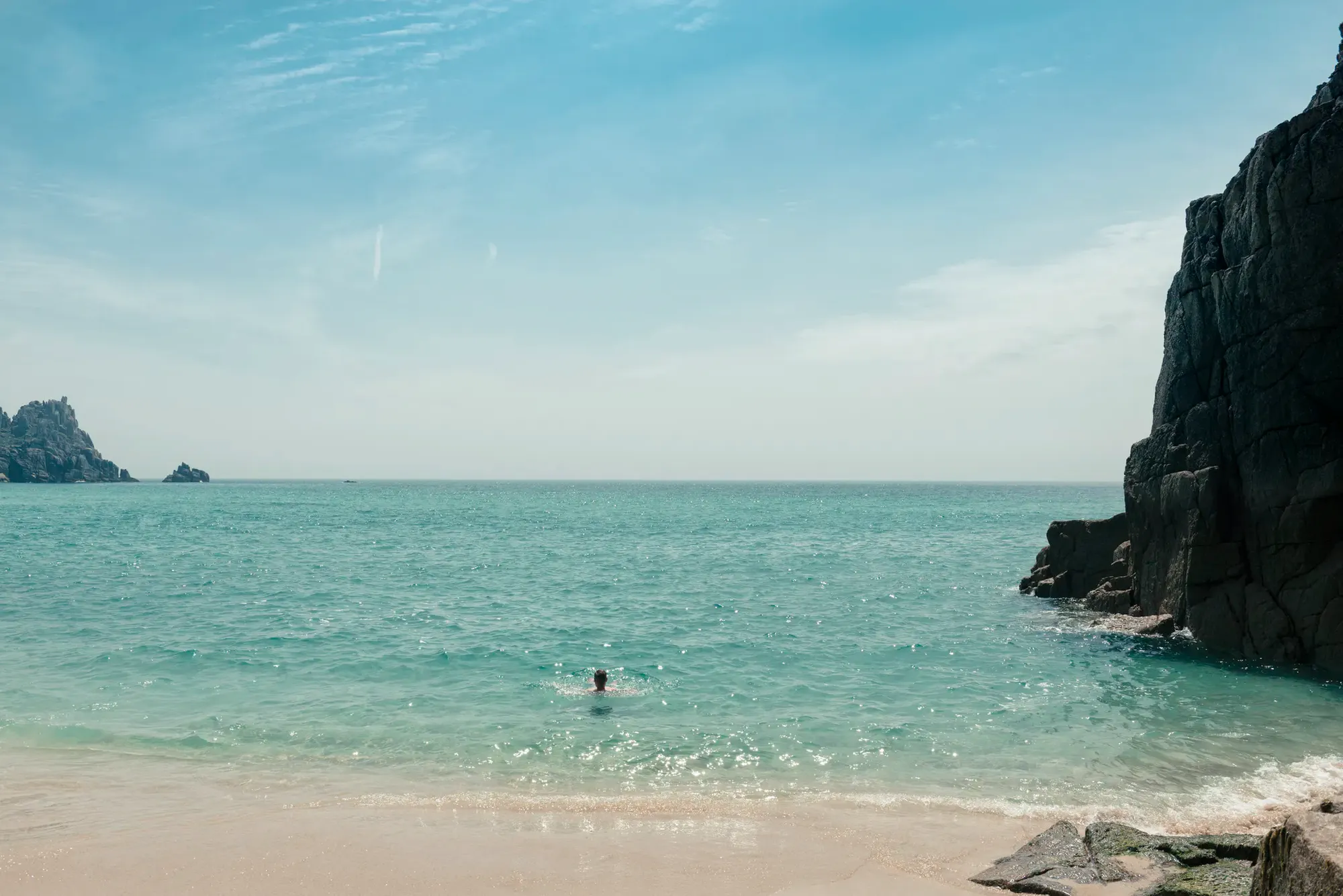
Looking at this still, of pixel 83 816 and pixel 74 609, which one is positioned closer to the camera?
pixel 83 816

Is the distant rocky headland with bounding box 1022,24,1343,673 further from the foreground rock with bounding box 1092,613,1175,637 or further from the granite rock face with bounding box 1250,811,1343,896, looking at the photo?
the granite rock face with bounding box 1250,811,1343,896

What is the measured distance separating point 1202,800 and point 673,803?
881 cm

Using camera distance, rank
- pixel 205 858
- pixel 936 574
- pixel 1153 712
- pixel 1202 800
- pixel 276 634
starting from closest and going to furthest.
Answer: pixel 205 858 → pixel 1202 800 → pixel 1153 712 → pixel 276 634 → pixel 936 574

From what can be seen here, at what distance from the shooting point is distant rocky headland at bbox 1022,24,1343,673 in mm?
22656

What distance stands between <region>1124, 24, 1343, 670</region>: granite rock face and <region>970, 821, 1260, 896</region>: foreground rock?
15746 millimetres

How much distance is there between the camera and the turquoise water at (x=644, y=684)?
50.5 ft

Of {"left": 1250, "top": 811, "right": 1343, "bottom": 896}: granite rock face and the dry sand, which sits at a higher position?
{"left": 1250, "top": 811, "right": 1343, "bottom": 896}: granite rock face

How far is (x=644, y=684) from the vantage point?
21328 millimetres

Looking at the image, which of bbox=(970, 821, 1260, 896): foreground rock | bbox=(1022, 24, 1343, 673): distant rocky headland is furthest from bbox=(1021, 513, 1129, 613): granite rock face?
bbox=(970, 821, 1260, 896): foreground rock

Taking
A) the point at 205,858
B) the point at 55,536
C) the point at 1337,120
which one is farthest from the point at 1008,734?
the point at 55,536

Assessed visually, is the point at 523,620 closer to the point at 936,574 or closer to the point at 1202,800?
the point at 1202,800

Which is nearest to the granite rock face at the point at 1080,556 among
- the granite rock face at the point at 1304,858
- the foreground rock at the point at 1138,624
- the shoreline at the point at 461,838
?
the foreground rock at the point at 1138,624

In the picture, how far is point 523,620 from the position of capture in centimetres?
3014

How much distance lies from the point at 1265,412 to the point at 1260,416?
19 centimetres
